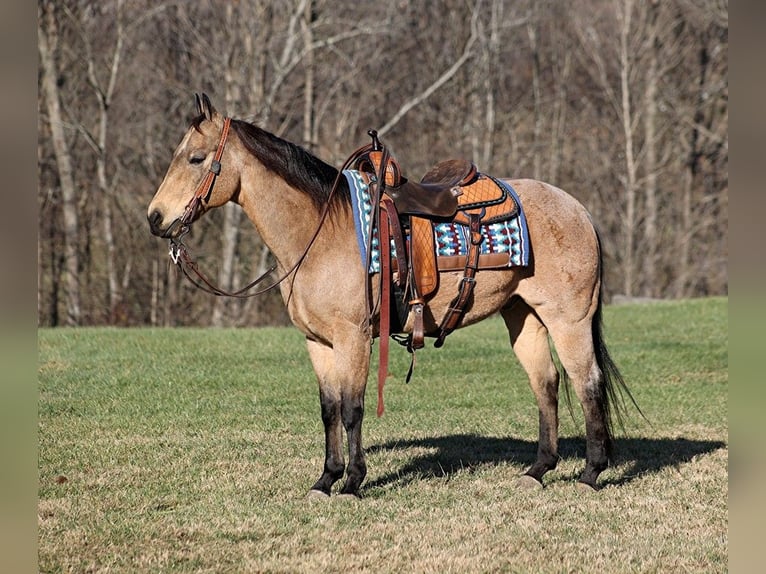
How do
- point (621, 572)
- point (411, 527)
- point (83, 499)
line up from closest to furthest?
point (621, 572) → point (411, 527) → point (83, 499)

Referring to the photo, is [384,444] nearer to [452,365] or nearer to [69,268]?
[452,365]

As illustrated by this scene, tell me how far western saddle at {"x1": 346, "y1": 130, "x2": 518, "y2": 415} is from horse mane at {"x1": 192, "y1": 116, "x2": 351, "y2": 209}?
0.26 m

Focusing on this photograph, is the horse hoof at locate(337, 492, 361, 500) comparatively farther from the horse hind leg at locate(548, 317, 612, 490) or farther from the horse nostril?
the horse nostril

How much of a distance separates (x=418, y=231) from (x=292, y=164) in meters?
0.81

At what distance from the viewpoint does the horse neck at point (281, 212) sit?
17.1 feet

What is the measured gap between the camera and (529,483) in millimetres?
5785

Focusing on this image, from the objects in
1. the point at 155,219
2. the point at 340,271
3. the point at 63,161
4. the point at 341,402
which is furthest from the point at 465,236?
the point at 63,161

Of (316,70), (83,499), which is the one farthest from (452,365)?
(316,70)

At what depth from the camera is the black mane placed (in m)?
5.21

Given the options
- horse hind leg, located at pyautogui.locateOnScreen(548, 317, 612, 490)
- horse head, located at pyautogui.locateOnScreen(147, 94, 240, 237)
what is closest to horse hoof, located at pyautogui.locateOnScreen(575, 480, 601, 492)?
horse hind leg, located at pyautogui.locateOnScreen(548, 317, 612, 490)

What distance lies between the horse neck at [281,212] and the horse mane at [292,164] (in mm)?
43
